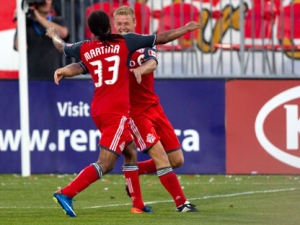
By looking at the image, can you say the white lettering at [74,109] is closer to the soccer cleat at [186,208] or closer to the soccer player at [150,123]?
the soccer player at [150,123]

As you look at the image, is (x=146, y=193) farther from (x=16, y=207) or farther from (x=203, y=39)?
(x=203, y=39)

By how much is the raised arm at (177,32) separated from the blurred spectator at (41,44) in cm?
576

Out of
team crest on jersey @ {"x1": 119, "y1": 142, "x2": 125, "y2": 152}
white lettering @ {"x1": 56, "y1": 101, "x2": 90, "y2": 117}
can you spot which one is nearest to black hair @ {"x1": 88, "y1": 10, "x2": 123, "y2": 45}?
team crest on jersey @ {"x1": 119, "y1": 142, "x2": 125, "y2": 152}

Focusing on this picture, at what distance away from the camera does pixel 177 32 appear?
483 inches

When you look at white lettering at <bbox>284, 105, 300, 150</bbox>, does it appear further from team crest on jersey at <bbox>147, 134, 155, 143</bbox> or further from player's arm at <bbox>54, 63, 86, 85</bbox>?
player's arm at <bbox>54, 63, 86, 85</bbox>

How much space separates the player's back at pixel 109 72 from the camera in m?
12.5

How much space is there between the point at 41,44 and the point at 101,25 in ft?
19.5

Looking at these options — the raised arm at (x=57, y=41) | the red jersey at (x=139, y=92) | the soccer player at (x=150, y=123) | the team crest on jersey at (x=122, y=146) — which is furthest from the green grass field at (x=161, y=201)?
the raised arm at (x=57, y=41)

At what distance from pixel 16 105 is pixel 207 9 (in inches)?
122

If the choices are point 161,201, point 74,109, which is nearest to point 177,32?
point 161,201

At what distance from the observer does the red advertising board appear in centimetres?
1742

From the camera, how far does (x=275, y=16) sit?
17922 mm

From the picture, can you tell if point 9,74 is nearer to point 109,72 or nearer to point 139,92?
point 139,92

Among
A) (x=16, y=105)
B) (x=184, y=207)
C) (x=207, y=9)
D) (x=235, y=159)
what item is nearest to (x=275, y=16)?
(x=207, y=9)
